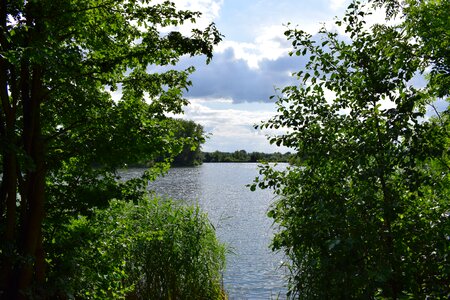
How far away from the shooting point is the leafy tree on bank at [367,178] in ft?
12.0

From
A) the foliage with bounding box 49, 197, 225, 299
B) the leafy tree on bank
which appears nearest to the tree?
the foliage with bounding box 49, 197, 225, 299

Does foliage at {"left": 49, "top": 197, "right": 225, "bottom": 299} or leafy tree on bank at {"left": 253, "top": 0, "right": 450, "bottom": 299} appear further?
foliage at {"left": 49, "top": 197, "right": 225, "bottom": 299}

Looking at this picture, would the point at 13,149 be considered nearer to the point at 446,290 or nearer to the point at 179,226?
the point at 446,290

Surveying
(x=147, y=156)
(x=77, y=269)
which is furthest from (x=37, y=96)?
(x=77, y=269)

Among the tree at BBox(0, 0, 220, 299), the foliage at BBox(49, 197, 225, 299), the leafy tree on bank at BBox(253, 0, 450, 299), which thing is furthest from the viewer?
the foliage at BBox(49, 197, 225, 299)

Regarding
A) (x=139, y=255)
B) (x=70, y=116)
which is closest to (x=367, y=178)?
(x=70, y=116)

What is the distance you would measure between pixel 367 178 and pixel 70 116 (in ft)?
12.2

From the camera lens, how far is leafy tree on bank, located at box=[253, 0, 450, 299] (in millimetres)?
3654

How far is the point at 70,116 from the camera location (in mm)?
5512

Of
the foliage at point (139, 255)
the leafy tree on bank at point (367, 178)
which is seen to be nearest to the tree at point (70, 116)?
the foliage at point (139, 255)

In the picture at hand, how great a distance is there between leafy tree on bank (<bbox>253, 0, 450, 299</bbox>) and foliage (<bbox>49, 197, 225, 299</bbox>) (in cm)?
257

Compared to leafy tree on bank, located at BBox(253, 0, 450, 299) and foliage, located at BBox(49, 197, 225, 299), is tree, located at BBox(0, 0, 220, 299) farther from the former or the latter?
leafy tree on bank, located at BBox(253, 0, 450, 299)

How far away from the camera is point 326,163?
4184mm

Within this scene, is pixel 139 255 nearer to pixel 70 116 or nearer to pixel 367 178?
pixel 70 116
